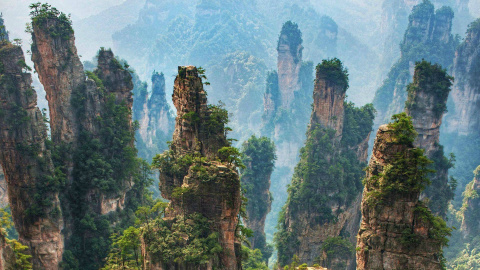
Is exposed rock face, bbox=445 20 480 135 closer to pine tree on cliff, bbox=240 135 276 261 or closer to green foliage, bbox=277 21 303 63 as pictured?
green foliage, bbox=277 21 303 63

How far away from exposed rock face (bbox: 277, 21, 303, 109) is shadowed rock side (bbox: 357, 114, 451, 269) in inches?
2902

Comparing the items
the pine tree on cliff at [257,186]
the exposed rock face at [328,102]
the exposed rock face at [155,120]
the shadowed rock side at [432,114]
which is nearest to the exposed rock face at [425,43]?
the pine tree on cliff at [257,186]

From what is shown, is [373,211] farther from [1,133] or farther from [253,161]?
[253,161]

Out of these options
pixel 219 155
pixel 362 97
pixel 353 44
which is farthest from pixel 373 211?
pixel 353 44

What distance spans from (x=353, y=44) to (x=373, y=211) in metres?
148

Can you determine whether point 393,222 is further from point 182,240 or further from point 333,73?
point 333,73

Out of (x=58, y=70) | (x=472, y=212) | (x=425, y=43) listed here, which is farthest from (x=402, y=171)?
(x=425, y=43)

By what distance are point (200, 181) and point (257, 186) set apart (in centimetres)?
3250

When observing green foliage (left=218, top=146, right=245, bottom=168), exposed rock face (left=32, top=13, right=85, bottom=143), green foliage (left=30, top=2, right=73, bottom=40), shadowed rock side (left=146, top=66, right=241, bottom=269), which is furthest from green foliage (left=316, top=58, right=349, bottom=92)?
green foliage (left=30, top=2, right=73, bottom=40)

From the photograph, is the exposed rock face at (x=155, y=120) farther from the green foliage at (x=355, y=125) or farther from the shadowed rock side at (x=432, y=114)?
the shadowed rock side at (x=432, y=114)

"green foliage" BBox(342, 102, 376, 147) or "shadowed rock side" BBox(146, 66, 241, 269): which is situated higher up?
"green foliage" BBox(342, 102, 376, 147)

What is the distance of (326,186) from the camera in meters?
40.7

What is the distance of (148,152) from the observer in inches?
3169

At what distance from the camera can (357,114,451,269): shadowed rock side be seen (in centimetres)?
1817
